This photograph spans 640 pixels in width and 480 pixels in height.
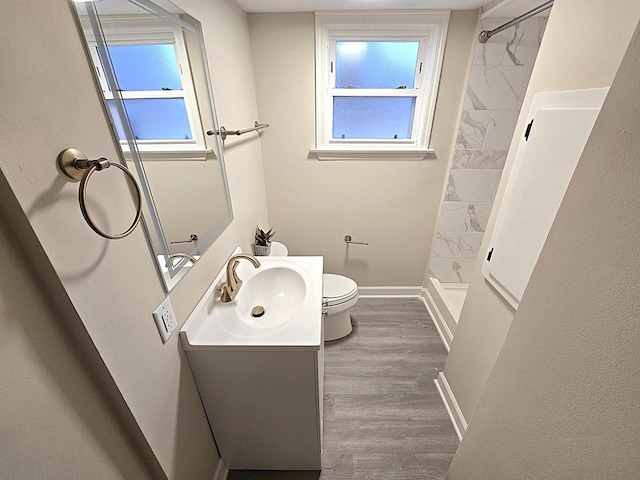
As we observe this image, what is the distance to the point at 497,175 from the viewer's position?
6.64 feet

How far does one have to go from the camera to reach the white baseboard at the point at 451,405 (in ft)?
4.85

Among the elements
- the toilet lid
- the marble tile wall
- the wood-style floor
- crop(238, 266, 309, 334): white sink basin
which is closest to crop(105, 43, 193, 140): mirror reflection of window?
crop(238, 266, 309, 334): white sink basin

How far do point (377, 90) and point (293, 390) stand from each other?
1903 mm

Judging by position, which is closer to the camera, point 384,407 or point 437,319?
point 384,407

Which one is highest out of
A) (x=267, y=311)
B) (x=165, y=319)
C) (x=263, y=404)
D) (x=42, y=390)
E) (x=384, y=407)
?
(x=42, y=390)

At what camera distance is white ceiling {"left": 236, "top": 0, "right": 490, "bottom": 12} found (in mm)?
1507

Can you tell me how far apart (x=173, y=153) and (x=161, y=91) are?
0.66 feet

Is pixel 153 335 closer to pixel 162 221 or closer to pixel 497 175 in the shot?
pixel 162 221

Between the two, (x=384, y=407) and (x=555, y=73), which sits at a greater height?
(x=555, y=73)

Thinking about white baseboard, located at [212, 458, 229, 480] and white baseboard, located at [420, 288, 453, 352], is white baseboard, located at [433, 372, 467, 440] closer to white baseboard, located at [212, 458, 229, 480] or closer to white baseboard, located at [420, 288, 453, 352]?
white baseboard, located at [420, 288, 453, 352]

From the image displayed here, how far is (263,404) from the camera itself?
111cm

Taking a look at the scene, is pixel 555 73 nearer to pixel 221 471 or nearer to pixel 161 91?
pixel 161 91

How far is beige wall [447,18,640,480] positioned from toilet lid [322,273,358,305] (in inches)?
49.0

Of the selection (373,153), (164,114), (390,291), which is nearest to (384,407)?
(390,291)
